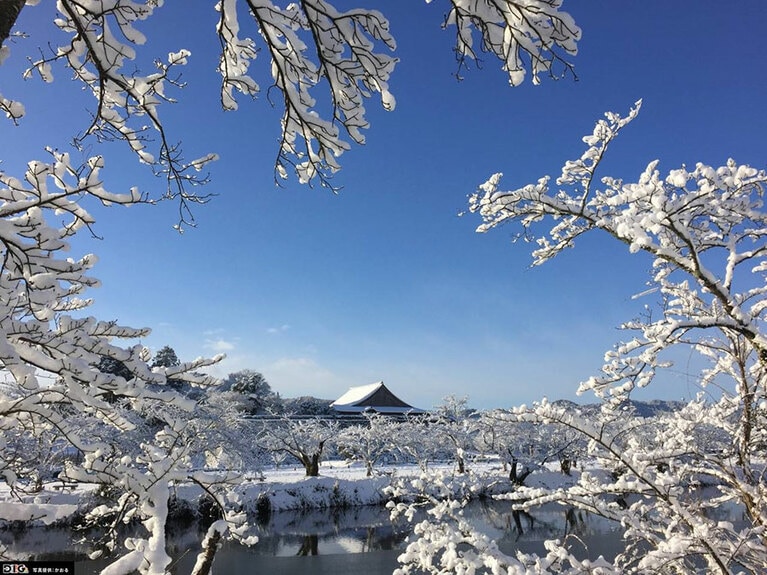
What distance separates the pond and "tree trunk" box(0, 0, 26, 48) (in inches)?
474

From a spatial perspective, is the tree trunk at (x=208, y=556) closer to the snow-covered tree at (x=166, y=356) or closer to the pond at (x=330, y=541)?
the pond at (x=330, y=541)

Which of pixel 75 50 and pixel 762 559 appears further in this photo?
pixel 762 559

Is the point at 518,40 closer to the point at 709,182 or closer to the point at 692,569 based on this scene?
the point at 709,182

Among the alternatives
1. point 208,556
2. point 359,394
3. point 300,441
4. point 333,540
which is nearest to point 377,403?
point 359,394

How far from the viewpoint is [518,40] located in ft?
6.86

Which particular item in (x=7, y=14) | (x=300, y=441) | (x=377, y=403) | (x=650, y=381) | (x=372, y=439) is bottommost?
(x=372, y=439)

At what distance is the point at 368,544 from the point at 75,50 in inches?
597

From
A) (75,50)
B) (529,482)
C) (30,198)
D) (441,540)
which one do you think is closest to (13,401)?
(30,198)

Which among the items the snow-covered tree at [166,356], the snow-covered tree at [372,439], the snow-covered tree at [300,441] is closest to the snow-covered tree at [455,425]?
the snow-covered tree at [372,439]

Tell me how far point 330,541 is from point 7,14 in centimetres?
1577

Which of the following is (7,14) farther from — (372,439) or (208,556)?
(372,439)

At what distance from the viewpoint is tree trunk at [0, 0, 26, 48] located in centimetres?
165

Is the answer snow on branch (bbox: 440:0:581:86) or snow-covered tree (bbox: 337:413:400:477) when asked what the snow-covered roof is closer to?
snow-covered tree (bbox: 337:413:400:477)

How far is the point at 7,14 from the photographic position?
1.66 m
